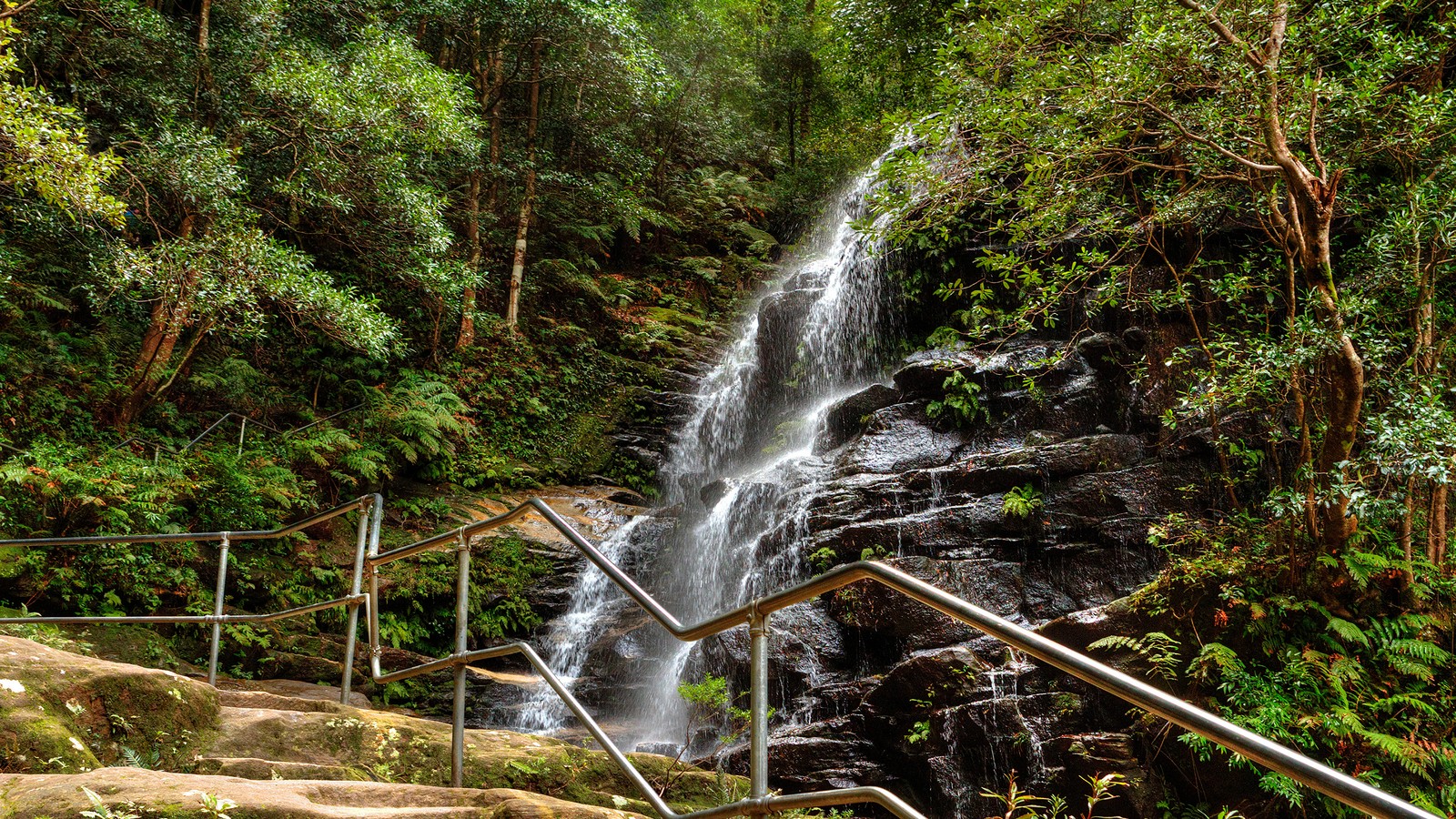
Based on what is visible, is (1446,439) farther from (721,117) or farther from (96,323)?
(721,117)

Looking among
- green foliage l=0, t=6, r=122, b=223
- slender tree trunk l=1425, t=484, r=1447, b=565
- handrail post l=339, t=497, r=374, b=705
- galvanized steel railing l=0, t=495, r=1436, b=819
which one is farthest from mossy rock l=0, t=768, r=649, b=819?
slender tree trunk l=1425, t=484, r=1447, b=565

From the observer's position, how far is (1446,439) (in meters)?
5.43

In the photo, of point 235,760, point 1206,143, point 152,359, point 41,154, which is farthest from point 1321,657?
point 152,359

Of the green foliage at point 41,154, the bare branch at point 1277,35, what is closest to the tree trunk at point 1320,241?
the bare branch at point 1277,35

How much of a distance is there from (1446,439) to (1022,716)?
11.2 feet

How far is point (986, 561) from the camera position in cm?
840

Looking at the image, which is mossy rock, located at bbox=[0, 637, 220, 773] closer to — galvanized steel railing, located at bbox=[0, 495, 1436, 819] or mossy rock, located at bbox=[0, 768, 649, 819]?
mossy rock, located at bbox=[0, 768, 649, 819]

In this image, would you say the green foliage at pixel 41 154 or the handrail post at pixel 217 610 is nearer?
the handrail post at pixel 217 610

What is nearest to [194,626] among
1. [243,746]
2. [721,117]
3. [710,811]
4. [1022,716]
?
[243,746]

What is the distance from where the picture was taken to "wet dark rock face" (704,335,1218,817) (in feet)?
21.8

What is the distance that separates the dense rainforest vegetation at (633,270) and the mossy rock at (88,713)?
5.30 m

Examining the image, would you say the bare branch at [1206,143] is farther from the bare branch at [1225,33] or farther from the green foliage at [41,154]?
the green foliage at [41,154]

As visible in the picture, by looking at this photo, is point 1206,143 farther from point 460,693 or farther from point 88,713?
point 88,713

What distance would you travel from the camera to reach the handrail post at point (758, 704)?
1.89 m
